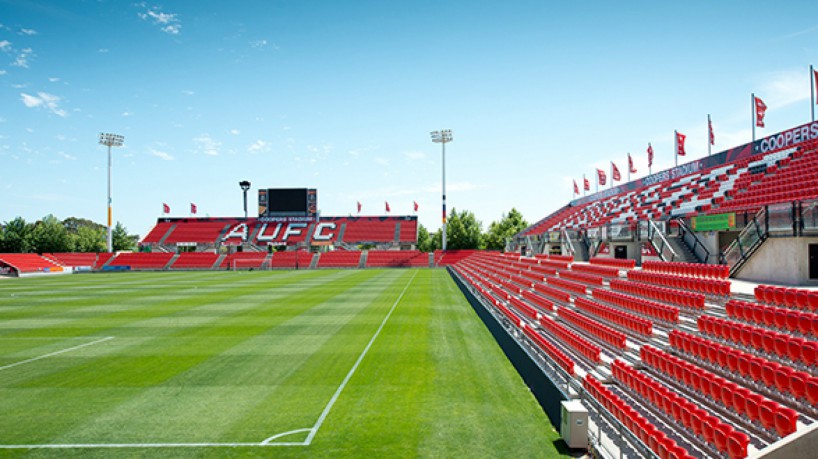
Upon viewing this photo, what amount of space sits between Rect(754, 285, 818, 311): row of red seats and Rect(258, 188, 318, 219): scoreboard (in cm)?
5613

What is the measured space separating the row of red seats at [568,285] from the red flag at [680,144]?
20300mm

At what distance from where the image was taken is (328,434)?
7.57 metres

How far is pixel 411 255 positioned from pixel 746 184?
41.1m

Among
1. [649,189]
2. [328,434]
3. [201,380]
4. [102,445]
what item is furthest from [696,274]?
[649,189]

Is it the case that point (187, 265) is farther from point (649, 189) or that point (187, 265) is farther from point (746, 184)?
point (746, 184)

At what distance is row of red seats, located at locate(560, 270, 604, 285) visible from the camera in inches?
677

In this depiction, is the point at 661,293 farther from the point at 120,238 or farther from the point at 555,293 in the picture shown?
the point at 120,238

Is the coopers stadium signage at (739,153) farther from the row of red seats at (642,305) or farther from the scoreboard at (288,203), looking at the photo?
the scoreboard at (288,203)

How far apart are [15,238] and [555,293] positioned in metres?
79.9

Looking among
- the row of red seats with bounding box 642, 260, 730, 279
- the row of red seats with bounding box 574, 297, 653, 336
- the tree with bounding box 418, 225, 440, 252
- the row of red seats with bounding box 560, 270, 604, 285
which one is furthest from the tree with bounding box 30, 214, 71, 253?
the row of red seats with bounding box 642, 260, 730, 279

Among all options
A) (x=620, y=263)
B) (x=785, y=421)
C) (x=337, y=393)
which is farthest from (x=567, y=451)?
(x=620, y=263)

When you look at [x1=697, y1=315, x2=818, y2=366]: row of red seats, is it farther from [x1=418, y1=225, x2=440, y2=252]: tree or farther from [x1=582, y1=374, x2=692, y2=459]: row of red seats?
[x1=418, y1=225, x2=440, y2=252]: tree

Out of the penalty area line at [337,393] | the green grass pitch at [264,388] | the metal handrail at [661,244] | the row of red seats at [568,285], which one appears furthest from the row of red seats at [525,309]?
the metal handrail at [661,244]

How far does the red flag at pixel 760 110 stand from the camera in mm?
26641
